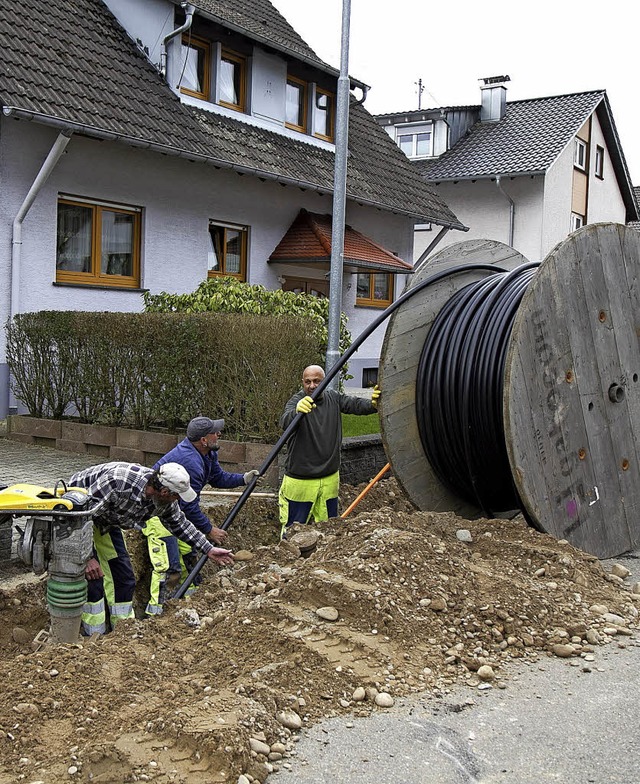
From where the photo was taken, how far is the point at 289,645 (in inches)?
178

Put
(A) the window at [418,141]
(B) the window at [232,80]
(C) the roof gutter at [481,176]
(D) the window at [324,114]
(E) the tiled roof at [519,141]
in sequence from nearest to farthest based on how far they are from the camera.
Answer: (B) the window at [232,80]
(D) the window at [324,114]
(C) the roof gutter at [481,176]
(E) the tiled roof at [519,141]
(A) the window at [418,141]

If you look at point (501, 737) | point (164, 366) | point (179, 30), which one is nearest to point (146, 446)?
point (164, 366)

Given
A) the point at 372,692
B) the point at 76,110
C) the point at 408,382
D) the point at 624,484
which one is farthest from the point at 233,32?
the point at 372,692

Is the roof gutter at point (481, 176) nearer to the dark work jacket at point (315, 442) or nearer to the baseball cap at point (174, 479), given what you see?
the dark work jacket at point (315, 442)

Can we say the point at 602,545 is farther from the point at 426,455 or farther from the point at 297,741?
the point at 297,741

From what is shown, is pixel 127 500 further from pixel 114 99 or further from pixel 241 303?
pixel 114 99

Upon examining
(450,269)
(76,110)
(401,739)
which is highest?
(76,110)

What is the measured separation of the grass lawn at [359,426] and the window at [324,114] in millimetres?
8076

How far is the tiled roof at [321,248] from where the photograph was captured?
661 inches

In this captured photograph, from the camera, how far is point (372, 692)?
4.19 m

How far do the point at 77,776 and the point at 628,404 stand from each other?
5244 mm

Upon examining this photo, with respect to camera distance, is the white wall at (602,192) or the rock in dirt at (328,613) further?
the white wall at (602,192)

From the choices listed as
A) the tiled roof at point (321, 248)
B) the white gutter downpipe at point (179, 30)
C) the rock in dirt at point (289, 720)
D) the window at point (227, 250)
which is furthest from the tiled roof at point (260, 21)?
the rock in dirt at point (289, 720)

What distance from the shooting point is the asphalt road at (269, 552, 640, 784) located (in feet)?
11.6
